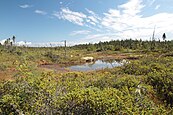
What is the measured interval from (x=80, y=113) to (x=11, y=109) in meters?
2.11

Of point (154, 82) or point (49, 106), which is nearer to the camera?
point (49, 106)

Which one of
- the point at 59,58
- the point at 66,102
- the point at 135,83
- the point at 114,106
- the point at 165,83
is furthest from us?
the point at 59,58

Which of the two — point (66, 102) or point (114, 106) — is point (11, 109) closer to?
point (66, 102)

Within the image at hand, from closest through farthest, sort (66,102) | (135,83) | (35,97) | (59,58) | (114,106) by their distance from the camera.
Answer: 1. (114,106)
2. (66,102)
3. (35,97)
4. (135,83)
5. (59,58)

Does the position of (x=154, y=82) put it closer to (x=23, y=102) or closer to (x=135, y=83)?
(x=135, y=83)

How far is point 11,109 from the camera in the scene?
679 cm

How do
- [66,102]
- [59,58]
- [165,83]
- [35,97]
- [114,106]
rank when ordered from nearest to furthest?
[114,106], [66,102], [35,97], [165,83], [59,58]

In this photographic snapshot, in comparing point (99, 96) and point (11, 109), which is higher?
point (99, 96)

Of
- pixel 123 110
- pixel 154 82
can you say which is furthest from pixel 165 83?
pixel 123 110

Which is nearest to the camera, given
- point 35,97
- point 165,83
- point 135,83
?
point 35,97

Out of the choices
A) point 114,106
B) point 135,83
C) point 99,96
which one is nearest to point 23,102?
point 99,96

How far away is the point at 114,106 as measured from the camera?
19.4 feet

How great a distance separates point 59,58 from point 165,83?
3958 centimetres

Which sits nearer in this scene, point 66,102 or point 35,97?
point 66,102
